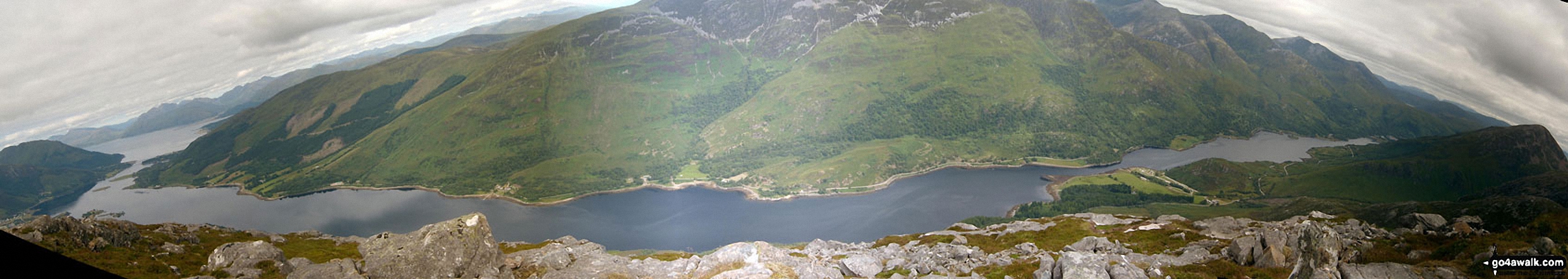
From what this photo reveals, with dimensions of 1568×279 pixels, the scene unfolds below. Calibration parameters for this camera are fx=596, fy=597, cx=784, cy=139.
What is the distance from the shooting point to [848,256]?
27.1 metres

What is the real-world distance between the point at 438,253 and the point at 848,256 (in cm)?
1639

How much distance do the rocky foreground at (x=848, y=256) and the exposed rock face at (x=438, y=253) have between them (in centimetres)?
4

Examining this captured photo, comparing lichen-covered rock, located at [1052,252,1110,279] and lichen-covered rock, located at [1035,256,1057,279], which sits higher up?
lichen-covered rock, located at [1052,252,1110,279]

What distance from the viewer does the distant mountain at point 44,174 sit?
77.1m

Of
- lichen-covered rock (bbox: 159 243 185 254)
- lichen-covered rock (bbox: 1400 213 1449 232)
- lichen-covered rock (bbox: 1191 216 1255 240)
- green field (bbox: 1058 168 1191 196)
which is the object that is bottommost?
green field (bbox: 1058 168 1191 196)

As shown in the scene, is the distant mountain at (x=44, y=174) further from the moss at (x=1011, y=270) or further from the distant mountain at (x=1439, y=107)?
the distant mountain at (x=1439, y=107)

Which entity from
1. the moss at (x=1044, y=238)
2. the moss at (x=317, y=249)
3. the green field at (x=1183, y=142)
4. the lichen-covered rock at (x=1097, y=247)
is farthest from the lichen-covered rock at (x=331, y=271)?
the green field at (x=1183, y=142)

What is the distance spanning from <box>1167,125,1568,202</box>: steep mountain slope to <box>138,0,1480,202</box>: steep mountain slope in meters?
23.6

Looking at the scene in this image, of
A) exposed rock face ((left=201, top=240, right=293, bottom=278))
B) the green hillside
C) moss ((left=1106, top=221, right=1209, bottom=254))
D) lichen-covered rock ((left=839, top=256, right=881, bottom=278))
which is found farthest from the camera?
the green hillside

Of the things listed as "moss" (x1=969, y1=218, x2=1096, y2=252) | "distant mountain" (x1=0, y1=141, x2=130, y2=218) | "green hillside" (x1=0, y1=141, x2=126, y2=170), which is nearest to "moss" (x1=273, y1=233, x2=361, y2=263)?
"moss" (x1=969, y1=218, x2=1096, y2=252)

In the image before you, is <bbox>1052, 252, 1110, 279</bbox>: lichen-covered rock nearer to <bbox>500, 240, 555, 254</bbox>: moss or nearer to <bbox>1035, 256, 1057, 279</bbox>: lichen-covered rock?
<bbox>1035, 256, 1057, 279</bbox>: lichen-covered rock

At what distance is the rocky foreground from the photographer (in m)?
18.6

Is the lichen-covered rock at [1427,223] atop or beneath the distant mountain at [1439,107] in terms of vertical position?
beneath

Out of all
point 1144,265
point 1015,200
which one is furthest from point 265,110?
point 1144,265
